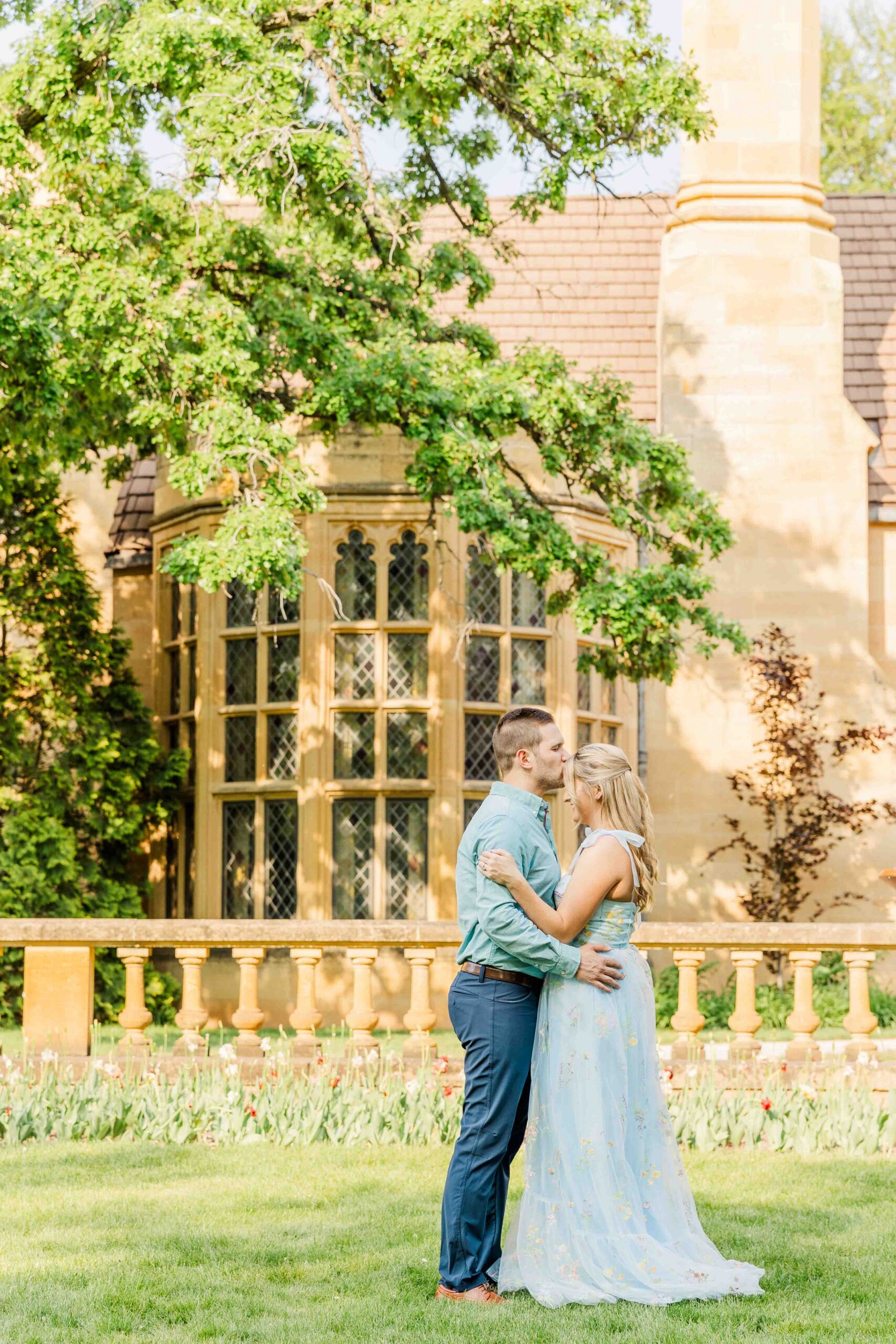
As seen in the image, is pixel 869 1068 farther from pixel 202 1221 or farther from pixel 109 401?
pixel 109 401

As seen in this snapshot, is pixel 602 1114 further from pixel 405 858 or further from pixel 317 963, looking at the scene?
pixel 405 858

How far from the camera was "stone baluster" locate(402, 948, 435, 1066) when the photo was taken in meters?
7.46

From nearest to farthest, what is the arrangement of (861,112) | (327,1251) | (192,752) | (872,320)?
1. (327,1251)
2. (192,752)
3. (872,320)
4. (861,112)

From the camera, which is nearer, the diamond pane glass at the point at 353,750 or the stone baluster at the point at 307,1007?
the stone baluster at the point at 307,1007

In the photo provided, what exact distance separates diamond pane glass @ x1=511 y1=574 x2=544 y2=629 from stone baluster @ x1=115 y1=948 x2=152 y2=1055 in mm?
4790

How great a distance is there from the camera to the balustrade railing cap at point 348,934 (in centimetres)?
736

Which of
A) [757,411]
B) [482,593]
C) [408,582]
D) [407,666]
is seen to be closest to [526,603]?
[482,593]

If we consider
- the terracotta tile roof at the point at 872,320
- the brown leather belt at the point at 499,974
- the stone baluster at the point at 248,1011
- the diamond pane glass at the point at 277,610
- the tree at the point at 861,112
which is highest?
the tree at the point at 861,112

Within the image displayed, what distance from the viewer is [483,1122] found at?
4387 millimetres

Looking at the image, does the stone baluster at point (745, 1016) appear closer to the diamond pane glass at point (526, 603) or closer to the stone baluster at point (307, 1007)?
the stone baluster at point (307, 1007)

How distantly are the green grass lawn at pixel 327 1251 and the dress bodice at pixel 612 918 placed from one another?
1.00 metres

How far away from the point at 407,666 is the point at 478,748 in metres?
0.80

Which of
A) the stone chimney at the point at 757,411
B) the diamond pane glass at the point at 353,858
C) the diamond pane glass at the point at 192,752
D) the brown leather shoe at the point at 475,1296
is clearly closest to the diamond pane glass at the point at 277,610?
the diamond pane glass at the point at 192,752

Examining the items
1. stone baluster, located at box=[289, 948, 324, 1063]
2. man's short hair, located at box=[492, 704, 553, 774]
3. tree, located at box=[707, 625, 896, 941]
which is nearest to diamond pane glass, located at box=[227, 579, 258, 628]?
tree, located at box=[707, 625, 896, 941]
